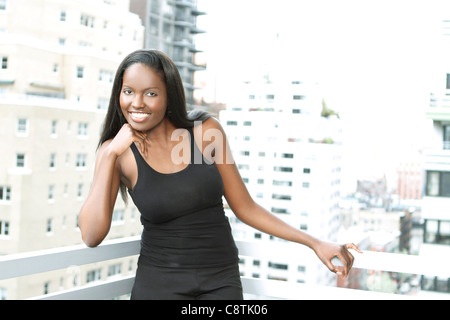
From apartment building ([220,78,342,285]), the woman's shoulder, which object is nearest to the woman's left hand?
the woman's shoulder

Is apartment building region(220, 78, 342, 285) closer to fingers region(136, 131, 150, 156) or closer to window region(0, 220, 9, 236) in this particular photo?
window region(0, 220, 9, 236)

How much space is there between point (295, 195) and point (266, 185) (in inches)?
9.6

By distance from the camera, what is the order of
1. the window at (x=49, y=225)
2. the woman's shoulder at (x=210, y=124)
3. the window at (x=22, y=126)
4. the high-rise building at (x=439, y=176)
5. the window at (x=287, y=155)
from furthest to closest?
the window at (x=49, y=225), the window at (x=22, y=126), the window at (x=287, y=155), the high-rise building at (x=439, y=176), the woman's shoulder at (x=210, y=124)

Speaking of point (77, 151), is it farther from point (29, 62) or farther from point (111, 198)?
point (111, 198)

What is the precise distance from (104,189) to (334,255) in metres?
0.53

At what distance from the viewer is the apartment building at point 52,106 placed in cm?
Answer: 439

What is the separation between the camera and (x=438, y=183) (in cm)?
374

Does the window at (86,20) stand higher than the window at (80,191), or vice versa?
the window at (86,20)

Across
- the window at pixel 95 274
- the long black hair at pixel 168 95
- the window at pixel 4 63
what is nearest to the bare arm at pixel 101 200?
the long black hair at pixel 168 95

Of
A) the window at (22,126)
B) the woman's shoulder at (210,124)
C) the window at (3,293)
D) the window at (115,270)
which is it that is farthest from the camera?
the window at (115,270)

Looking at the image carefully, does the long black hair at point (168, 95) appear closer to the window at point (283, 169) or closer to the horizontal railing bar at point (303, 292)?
the horizontal railing bar at point (303, 292)

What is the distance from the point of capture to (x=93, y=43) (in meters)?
4.73

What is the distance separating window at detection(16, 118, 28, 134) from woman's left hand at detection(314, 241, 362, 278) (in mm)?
4108
